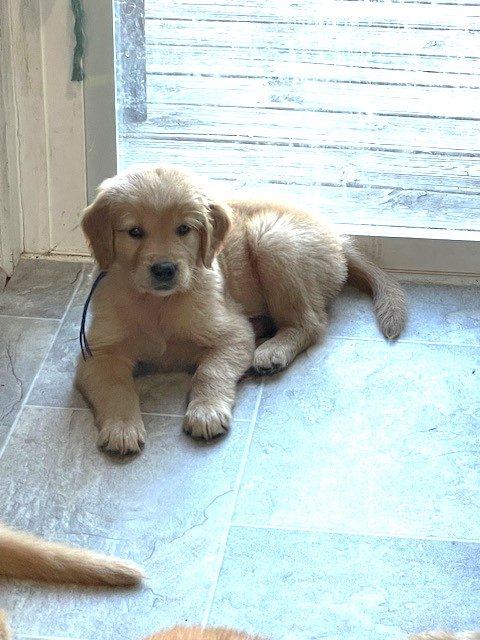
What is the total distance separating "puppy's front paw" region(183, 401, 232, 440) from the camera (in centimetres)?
295

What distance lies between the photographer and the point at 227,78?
3.72 metres

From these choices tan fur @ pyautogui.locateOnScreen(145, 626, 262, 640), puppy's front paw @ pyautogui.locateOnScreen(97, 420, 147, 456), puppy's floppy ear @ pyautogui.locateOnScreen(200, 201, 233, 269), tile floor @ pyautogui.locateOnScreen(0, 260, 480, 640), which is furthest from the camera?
puppy's floppy ear @ pyautogui.locateOnScreen(200, 201, 233, 269)

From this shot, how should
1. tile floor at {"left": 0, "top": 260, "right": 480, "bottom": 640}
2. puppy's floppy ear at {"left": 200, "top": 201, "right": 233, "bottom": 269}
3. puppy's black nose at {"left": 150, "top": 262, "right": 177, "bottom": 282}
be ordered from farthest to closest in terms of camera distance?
puppy's floppy ear at {"left": 200, "top": 201, "right": 233, "bottom": 269} < puppy's black nose at {"left": 150, "top": 262, "right": 177, "bottom": 282} < tile floor at {"left": 0, "top": 260, "right": 480, "bottom": 640}

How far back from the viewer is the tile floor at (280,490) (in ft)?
7.75

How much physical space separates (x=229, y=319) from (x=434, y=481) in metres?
0.84

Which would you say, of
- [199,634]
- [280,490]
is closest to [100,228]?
[280,490]

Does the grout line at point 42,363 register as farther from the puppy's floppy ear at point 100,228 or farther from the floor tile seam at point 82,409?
the puppy's floppy ear at point 100,228

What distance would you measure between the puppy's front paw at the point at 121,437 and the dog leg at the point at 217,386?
133 mm

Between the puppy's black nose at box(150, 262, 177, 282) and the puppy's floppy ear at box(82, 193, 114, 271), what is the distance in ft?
0.56

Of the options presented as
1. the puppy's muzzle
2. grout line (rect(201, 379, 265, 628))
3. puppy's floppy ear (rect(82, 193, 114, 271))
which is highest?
puppy's floppy ear (rect(82, 193, 114, 271))

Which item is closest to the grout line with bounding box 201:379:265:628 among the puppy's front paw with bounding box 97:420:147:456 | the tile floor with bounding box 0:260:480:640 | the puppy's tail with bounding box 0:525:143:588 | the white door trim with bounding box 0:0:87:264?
the tile floor with bounding box 0:260:480:640

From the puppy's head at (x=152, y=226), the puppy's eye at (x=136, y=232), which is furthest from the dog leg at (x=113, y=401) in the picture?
the puppy's eye at (x=136, y=232)

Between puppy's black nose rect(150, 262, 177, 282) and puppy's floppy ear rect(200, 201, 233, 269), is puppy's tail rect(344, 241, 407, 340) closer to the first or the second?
puppy's floppy ear rect(200, 201, 233, 269)

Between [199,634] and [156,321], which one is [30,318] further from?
[199,634]
